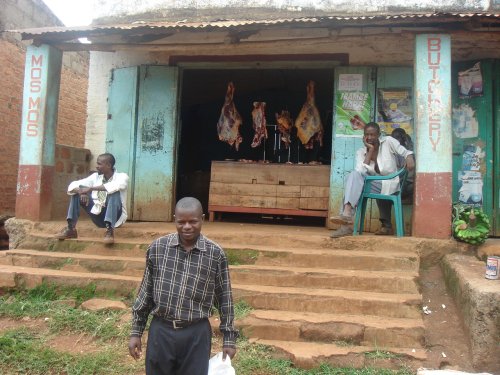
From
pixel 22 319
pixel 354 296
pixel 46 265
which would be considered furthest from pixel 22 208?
pixel 354 296

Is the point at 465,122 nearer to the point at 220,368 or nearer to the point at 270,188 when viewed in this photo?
the point at 270,188

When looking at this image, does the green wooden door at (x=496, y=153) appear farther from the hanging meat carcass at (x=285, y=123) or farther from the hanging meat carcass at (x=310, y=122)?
the hanging meat carcass at (x=285, y=123)

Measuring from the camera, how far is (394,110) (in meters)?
6.89

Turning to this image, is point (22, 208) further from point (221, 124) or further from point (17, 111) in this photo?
point (17, 111)

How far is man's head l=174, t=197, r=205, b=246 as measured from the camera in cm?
251

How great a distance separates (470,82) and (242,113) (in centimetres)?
568

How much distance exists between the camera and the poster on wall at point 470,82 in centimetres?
671

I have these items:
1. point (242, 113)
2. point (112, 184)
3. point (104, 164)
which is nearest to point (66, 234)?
point (112, 184)

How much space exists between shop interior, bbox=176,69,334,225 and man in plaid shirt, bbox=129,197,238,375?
633 centimetres

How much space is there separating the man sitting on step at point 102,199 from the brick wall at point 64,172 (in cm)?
139

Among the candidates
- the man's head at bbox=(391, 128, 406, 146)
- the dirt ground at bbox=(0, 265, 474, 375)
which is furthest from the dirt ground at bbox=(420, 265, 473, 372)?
the man's head at bbox=(391, 128, 406, 146)

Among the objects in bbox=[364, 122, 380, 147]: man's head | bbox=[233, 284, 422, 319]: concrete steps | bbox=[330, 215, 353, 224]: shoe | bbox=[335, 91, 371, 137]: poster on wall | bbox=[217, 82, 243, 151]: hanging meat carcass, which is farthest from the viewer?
bbox=[217, 82, 243, 151]: hanging meat carcass

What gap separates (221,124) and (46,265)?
3916mm

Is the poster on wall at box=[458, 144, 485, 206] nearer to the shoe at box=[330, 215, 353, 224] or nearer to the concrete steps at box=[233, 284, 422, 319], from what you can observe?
the shoe at box=[330, 215, 353, 224]
